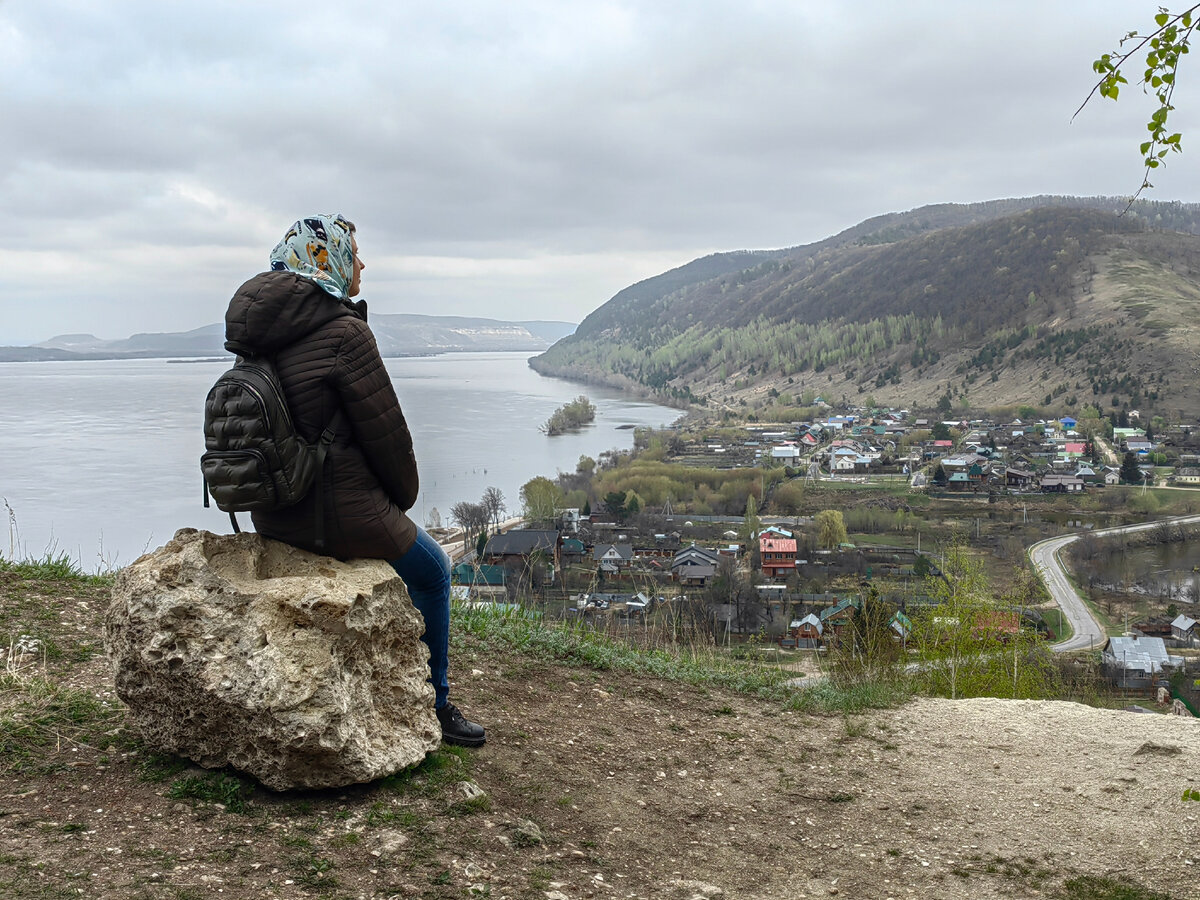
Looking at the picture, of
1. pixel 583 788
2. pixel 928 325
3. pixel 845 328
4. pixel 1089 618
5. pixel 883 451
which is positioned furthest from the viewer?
pixel 845 328

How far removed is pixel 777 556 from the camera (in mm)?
33719

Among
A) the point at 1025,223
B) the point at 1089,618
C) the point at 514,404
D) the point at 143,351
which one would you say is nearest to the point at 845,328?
the point at 1025,223

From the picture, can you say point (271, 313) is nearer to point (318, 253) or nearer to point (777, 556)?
point (318, 253)

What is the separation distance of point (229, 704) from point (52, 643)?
210cm

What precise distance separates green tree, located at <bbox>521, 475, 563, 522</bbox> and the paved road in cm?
1753

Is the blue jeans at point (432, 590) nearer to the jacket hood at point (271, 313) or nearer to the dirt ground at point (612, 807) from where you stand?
the dirt ground at point (612, 807)

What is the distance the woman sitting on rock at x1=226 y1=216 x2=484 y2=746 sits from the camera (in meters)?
2.84

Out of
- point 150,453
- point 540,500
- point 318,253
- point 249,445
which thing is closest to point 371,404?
point 249,445

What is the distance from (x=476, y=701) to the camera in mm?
4285

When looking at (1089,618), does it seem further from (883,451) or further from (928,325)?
(928,325)

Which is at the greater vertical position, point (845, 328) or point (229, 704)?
point (845, 328)

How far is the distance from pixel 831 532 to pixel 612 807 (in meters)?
37.9

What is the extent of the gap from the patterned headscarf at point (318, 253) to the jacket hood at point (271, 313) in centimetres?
7

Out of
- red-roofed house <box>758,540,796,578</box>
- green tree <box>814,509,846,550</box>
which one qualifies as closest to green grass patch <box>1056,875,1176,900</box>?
red-roofed house <box>758,540,796,578</box>
